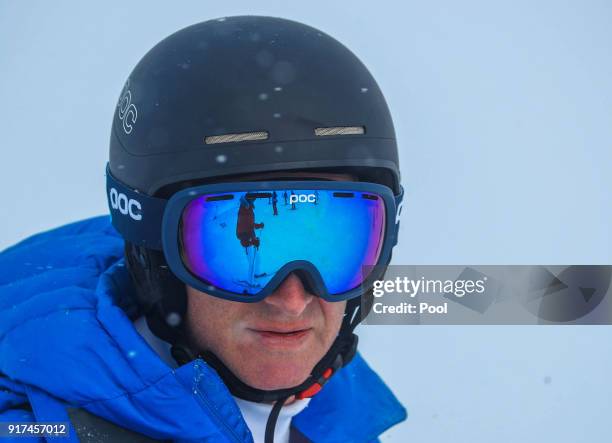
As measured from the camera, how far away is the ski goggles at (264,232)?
209 cm

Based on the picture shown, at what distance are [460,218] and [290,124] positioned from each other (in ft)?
12.3

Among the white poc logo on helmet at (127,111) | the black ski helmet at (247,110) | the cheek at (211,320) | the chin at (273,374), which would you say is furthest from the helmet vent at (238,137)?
the chin at (273,374)

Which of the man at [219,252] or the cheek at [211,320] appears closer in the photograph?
the man at [219,252]

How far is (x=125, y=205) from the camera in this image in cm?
238

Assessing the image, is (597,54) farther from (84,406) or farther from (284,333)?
(84,406)

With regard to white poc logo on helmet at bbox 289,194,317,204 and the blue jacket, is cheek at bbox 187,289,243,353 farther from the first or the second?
white poc logo on helmet at bbox 289,194,317,204

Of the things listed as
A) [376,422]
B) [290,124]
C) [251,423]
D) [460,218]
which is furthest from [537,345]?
[290,124]

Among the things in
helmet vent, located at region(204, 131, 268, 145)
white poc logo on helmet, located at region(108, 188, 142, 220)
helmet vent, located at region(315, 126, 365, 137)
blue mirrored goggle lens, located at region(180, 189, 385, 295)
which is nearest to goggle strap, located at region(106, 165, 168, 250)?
white poc logo on helmet, located at region(108, 188, 142, 220)

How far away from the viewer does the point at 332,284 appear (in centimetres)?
226

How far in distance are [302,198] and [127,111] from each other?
77 centimetres

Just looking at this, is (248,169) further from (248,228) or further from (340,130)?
(340,130)

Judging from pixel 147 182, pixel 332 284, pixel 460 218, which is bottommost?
pixel 460 218
